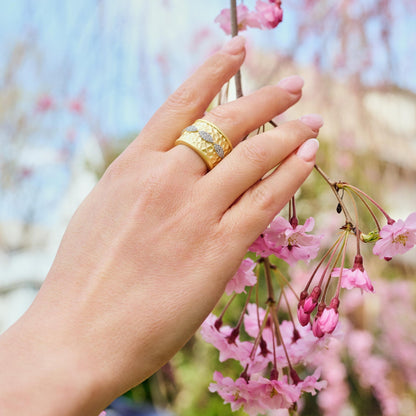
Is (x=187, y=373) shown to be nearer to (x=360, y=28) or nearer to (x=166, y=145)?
(x=360, y=28)

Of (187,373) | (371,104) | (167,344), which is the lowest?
(187,373)

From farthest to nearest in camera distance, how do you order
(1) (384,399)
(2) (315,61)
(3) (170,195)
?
1. (1) (384,399)
2. (2) (315,61)
3. (3) (170,195)

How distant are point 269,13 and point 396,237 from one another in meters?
0.41

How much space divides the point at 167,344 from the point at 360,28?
1735 millimetres

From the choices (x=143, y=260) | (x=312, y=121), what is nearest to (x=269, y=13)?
(x=312, y=121)

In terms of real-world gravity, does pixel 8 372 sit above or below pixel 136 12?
below

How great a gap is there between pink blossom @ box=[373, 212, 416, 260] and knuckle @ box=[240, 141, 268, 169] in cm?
16

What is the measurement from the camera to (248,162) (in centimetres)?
61

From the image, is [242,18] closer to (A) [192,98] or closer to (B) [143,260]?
(A) [192,98]

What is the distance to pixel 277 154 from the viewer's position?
2.08 feet

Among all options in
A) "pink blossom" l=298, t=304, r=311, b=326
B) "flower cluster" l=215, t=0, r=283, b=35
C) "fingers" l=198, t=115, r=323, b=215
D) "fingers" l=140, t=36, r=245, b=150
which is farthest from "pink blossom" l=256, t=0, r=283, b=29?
"pink blossom" l=298, t=304, r=311, b=326

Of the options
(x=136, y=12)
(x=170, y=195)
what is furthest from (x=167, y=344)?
(x=136, y=12)

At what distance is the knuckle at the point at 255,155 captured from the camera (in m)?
0.61

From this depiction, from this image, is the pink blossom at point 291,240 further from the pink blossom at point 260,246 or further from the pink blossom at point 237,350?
the pink blossom at point 237,350
